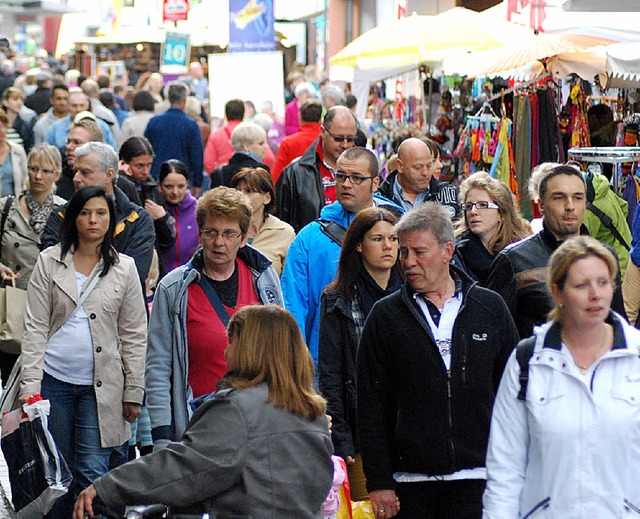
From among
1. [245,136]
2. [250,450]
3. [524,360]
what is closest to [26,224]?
[245,136]

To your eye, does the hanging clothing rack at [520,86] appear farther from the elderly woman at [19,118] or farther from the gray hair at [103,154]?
the elderly woman at [19,118]

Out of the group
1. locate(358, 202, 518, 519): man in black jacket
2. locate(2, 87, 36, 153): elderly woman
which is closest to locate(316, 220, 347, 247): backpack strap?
locate(358, 202, 518, 519): man in black jacket

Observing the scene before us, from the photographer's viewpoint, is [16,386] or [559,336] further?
[16,386]

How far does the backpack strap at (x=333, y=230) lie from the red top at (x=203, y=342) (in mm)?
1103

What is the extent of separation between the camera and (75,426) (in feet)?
22.1

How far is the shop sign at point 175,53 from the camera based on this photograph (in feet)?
94.6

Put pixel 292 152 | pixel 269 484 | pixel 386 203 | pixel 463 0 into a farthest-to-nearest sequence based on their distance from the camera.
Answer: pixel 463 0 < pixel 292 152 < pixel 386 203 < pixel 269 484

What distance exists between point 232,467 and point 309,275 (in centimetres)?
275

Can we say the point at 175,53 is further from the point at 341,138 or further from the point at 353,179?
the point at 353,179

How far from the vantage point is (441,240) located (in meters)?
5.42

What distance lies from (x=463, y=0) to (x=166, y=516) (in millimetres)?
22250

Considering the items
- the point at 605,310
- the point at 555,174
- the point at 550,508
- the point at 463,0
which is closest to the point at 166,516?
the point at 550,508

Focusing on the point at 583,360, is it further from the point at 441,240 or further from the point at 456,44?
the point at 456,44

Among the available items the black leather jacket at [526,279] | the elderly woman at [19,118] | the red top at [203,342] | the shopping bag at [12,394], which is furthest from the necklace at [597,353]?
the elderly woman at [19,118]
